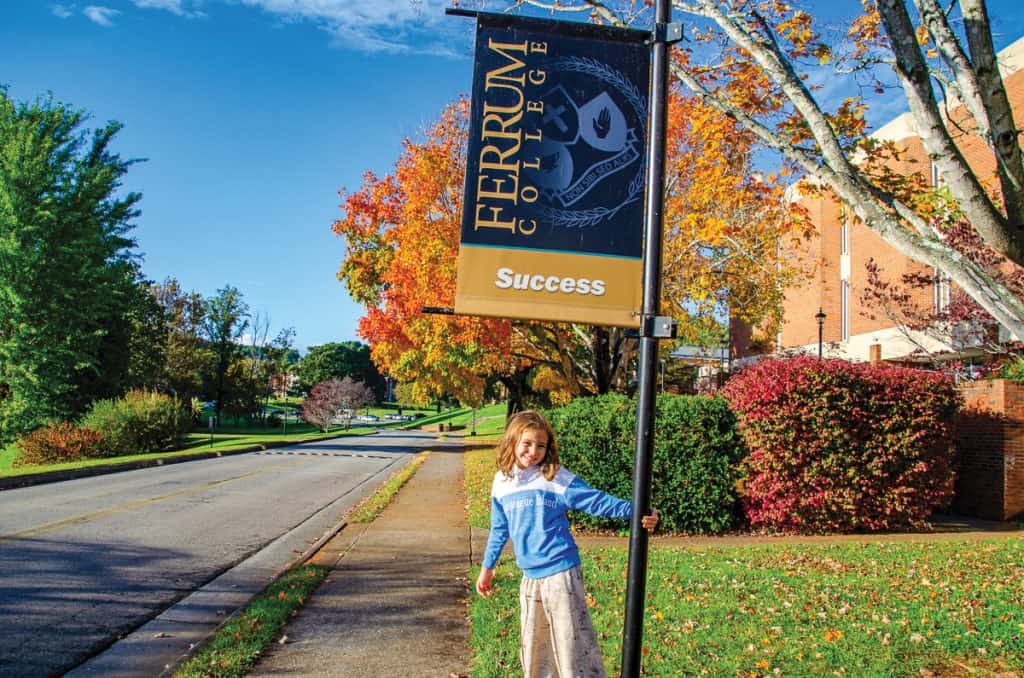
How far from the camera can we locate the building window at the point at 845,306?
Answer: 33.8m

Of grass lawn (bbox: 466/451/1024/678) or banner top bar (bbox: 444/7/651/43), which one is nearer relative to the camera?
banner top bar (bbox: 444/7/651/43)

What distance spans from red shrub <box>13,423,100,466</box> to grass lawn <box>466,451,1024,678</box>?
83.0 feet

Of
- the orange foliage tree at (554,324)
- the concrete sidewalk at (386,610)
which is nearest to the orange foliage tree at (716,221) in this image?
the orange foliage tree at (554,324)

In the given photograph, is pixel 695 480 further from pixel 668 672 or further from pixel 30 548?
pixel 30 548

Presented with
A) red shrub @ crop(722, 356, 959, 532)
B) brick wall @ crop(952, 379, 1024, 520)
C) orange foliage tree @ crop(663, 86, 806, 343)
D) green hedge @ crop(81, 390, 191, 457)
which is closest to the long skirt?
red shrub @ crop(722, 356, 959, 532)

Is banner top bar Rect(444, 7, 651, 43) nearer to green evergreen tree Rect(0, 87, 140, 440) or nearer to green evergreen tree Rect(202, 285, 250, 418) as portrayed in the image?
green evergreen tree Rect(0, 87, 140, 440)

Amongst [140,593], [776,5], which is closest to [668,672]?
[140,593]

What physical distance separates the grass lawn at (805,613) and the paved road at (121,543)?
3.08 metres

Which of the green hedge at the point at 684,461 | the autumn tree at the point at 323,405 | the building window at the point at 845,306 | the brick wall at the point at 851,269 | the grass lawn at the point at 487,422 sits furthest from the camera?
the grass lawn at the point at 487,422

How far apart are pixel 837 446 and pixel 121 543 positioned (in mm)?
9840

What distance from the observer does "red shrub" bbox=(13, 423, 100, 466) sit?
27.1 metres

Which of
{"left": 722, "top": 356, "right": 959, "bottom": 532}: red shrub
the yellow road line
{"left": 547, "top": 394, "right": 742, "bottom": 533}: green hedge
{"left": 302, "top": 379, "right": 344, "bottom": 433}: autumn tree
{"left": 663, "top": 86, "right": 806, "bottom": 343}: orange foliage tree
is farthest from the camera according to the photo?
{"left": 302, "top": 379, "right": 344, "bottom": 433}: autumn tree

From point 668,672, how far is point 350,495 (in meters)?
13.2

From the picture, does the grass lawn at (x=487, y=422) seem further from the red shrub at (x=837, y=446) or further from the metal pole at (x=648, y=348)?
the metal pole at (x=648, y=348)
